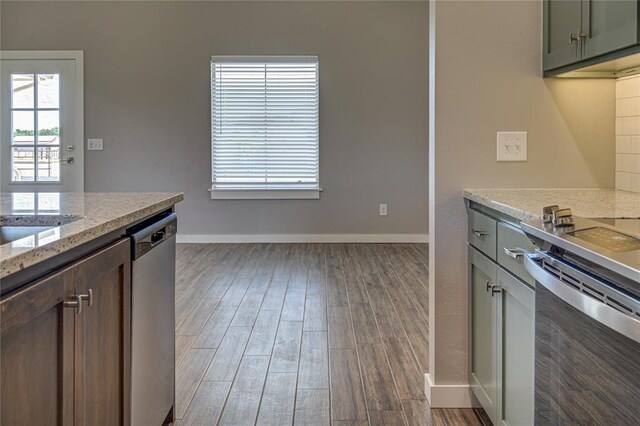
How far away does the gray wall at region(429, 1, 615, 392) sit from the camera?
7.17ft

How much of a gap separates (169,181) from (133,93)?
1.04 metres

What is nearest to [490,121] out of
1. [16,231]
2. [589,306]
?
[589,306]

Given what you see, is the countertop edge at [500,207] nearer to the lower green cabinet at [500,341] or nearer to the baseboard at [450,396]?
the lower green cabinet at [500,341]

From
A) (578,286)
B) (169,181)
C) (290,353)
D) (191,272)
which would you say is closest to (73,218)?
(578,286)

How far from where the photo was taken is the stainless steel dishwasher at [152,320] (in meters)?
1.58

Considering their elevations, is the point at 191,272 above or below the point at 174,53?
below

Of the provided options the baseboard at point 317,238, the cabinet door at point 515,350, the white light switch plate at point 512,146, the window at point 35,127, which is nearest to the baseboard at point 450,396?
the cabinet door at point 515,350

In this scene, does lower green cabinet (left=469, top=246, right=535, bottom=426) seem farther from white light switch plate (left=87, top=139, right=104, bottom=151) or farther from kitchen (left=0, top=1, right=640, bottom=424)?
white light switch plate (left=87, top=139, right=104, bottom=151)

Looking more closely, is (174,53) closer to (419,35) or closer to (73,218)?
(419,35)

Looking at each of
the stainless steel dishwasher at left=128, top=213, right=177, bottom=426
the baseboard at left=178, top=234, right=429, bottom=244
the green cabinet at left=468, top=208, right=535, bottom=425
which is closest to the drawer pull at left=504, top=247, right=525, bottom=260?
the green cabinet at left=468, top=208, right=535, bottom=425

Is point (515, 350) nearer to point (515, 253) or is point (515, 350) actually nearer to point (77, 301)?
point (515, 253)

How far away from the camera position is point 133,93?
5945 mm

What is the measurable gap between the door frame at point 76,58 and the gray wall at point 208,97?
0.06 meters

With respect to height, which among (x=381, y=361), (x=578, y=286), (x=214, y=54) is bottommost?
(x=381, y=361)
